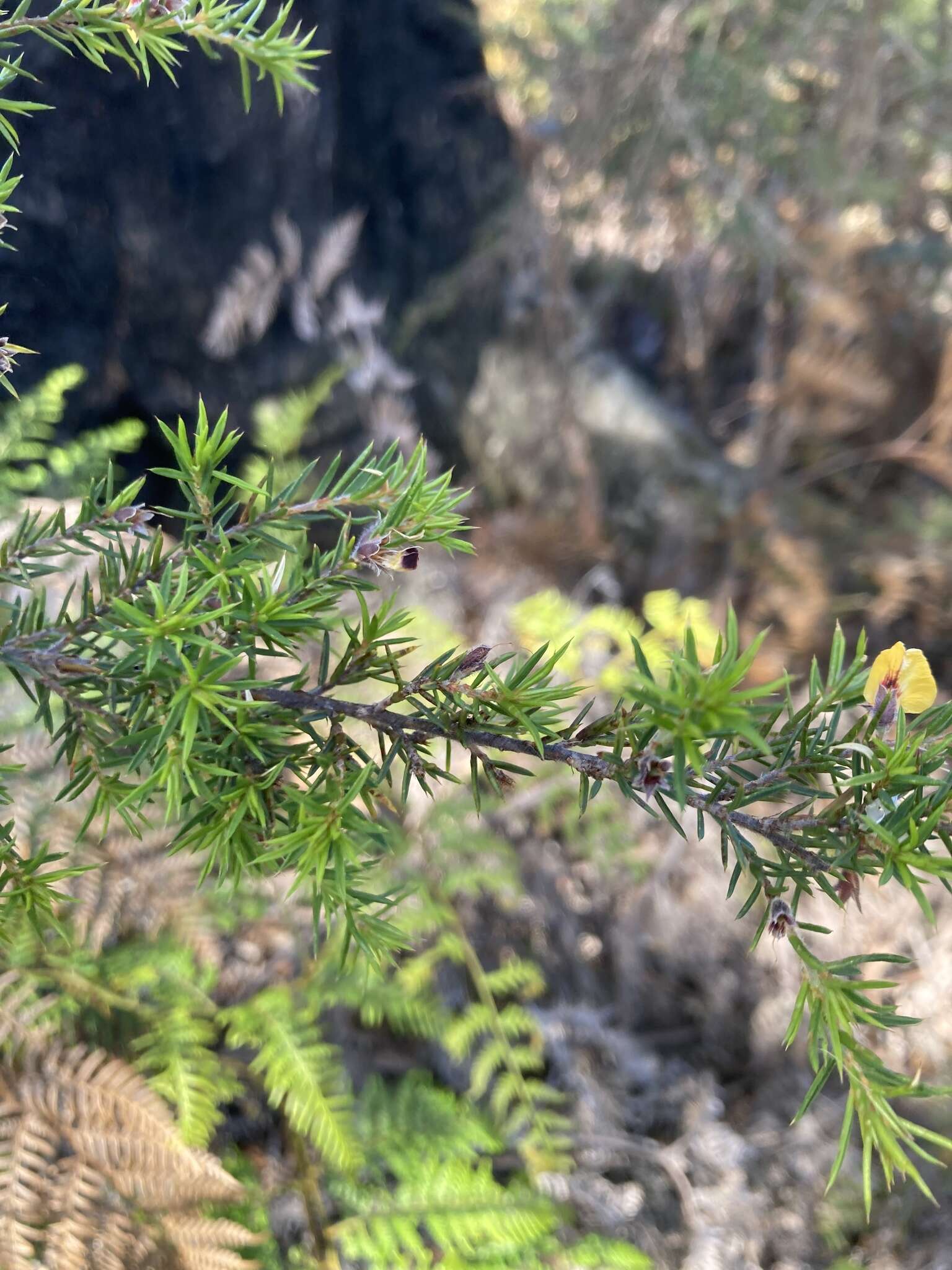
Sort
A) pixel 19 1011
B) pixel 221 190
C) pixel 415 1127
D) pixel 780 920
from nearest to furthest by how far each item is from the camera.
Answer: pixel 780 920, pixel 19 1011, pixel 415 1127, pixel 221 190

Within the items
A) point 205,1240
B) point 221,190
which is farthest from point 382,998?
point 221,190

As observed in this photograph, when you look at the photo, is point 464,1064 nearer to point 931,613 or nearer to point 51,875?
point 51,875

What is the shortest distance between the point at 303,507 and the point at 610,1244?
1.30 meters

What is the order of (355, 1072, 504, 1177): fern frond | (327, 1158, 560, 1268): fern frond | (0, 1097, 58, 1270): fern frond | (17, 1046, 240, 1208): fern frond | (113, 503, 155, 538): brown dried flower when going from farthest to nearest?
(355, 1072, 504, 1177): fern frond < (327, 1158, 560, 1268): fern frond < (17, 1046, 240, 1208): fern frond < (0, 1097, 58, 1270): fern frond < (113, 503, 155, 538): brown dried flower

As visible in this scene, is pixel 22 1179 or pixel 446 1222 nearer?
pixel 22 1179

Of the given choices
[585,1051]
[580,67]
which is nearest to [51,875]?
[585,1051]

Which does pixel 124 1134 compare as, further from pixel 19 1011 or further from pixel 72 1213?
pixel 19 1011

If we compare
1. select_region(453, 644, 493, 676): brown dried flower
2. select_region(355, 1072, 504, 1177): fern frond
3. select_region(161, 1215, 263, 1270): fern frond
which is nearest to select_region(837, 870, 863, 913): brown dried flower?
select_region(453, 644, 493, 676): brown dried flower

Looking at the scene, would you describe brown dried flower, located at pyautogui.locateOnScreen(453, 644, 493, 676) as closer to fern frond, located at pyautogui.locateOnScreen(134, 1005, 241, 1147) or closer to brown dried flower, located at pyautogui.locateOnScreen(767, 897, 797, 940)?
brown dried flower, located at pyautogui.locateOnScreen(767, 897, 797, 940)

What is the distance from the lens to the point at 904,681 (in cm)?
47

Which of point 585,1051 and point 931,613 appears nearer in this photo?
point 585,1051

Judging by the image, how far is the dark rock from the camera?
111cm

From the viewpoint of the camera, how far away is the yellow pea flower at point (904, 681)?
18.3 inches

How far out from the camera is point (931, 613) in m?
2.66
